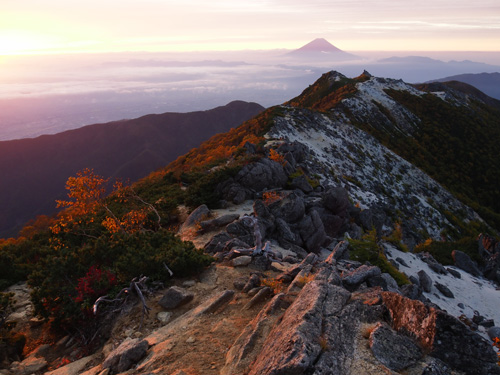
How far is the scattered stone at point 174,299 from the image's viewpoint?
9.62 m

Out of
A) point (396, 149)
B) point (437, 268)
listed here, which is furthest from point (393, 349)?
point (396, 149)

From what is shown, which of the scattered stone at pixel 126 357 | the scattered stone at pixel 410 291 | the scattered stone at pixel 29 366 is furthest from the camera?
the scattered stone at pixel 410 291

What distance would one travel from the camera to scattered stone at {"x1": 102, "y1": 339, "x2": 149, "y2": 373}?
23.6 ft

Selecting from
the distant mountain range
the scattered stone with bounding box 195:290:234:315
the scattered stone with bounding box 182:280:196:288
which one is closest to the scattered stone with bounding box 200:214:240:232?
the scattered stone with bounding box 182:280:196:288

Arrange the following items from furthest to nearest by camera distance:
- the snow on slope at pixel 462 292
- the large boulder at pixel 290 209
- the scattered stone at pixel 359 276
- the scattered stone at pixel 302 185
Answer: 1. the scattered stone at pixel 302 185
2. the large boulder at pixel 290 209
3. the snow on slope at pixel 462 292
4. the scattered stone at pixel 359 276

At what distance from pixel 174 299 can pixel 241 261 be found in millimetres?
3077

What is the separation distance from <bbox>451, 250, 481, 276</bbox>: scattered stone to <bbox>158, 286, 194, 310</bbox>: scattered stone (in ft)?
73.7

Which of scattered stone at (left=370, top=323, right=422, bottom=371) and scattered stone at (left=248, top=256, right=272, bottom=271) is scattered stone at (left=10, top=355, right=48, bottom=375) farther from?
scattered stone at (left=370, top=323, right=422, bottom=371)

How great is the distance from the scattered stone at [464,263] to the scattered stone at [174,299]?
22473 millimetres

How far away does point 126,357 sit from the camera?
727cm

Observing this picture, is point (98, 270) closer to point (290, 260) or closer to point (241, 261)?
point (241, 261)

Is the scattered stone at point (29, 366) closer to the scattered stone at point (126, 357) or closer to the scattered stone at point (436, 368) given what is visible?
the scattered stone at point (126, 357)

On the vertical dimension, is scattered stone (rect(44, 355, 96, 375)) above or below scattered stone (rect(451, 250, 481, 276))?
above

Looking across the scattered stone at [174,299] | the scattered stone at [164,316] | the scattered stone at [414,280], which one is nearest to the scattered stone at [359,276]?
the scattered stone at [174,299]
